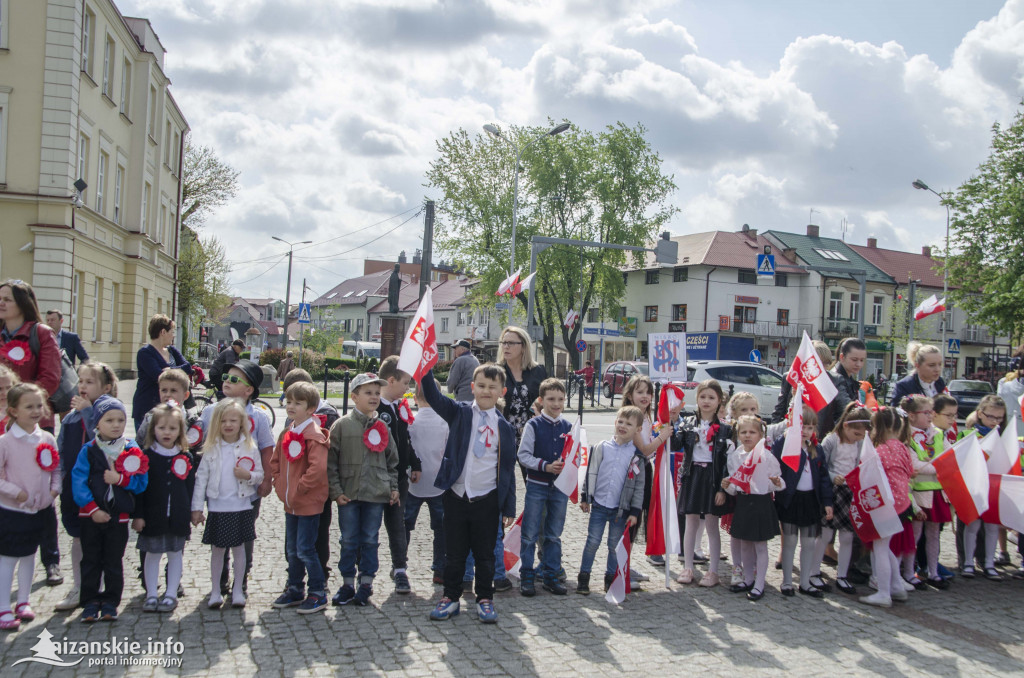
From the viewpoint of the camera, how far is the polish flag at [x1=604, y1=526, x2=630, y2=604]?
551 cm

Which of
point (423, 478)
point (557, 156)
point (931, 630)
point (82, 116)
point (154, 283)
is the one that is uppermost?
point (557, 156)

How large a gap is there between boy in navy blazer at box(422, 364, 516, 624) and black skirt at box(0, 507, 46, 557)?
7.66 ft

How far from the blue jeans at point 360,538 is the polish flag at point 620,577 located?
161 centimetres

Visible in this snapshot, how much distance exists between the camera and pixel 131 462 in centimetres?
477

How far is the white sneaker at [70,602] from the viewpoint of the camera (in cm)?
475

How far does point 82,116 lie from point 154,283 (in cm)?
890

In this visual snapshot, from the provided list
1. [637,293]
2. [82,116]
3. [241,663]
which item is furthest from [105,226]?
[637,293]

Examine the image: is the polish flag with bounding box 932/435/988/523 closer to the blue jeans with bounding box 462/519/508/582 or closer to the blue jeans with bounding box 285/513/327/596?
the blue jeans with bounding box 462/519/508/582

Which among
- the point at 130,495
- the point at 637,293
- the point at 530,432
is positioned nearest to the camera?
the point at 130,495

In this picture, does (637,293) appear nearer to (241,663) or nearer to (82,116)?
(82,116)

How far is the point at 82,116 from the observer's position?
21.9 m

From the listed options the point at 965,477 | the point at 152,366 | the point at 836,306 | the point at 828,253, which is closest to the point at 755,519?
the point at 965,477

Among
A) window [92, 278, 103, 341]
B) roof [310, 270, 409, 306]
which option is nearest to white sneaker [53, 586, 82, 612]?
window [92, 278, 103, 341]

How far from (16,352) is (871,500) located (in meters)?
6.11
